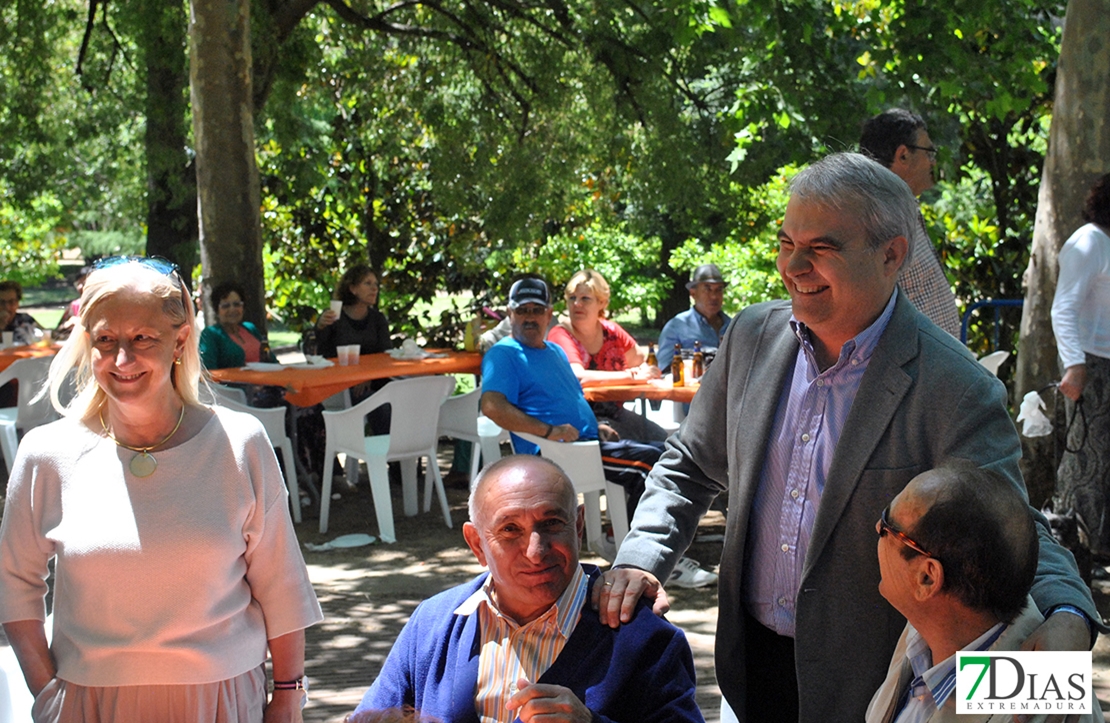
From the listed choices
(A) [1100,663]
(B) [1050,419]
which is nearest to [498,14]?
(B) [1050,419]

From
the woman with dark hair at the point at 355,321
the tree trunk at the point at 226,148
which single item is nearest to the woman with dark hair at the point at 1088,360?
the woman with dark hair at the point at 355,321

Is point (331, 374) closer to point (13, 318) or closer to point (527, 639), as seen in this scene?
point (13, 318)

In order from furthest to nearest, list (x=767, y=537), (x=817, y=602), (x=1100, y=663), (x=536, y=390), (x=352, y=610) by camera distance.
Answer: (x=536, y=390) < (x=352, y=610) < (x=1100, y=663) < (x=767, y=537) < (x=817, y=602)

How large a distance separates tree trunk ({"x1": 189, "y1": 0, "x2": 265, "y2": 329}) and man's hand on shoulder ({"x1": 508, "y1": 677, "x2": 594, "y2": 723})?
6639 millimetres

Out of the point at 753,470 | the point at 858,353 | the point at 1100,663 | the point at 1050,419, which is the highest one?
the point at 858,353

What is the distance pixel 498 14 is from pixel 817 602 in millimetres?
9668

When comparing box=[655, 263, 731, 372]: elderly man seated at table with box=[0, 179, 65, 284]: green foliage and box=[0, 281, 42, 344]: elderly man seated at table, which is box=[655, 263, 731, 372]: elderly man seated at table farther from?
box=[0, 179, 65, 284]: green foliage

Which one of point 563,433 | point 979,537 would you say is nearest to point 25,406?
point 563,433

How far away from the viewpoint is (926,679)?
1.79 metres

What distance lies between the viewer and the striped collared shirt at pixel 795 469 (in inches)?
85.4

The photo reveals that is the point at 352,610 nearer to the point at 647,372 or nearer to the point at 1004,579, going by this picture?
the point at 647,372

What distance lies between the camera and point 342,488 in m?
8.43

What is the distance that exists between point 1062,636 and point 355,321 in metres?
7.57

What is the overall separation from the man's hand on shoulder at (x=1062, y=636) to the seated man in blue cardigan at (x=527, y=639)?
765 mm
